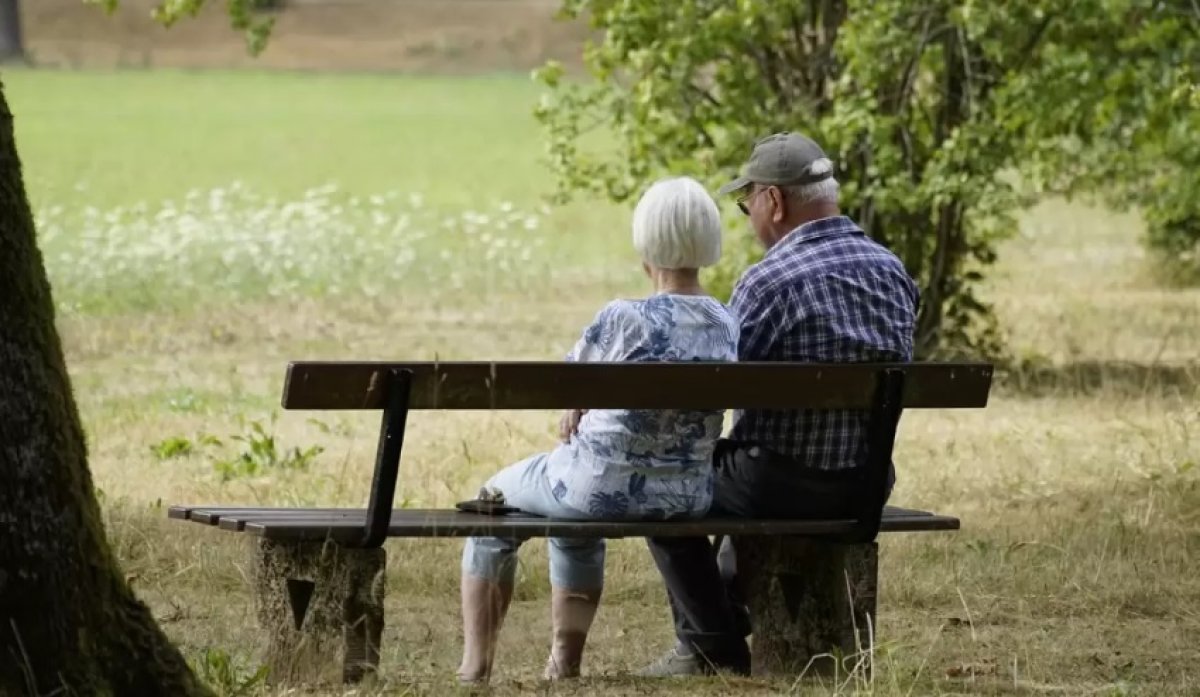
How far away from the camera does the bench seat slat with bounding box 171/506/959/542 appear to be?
570cm

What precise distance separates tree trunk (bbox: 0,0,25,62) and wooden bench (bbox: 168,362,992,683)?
58.8m

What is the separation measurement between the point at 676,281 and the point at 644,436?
1.36 feet

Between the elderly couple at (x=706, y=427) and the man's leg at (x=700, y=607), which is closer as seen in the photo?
the elderly couple at (x=706, y=427)

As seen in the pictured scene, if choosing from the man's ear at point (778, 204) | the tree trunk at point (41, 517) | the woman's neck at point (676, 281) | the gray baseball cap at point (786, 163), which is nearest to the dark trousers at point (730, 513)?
the woman's neck at point (676, 281)

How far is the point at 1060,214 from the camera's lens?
34688 millimetres

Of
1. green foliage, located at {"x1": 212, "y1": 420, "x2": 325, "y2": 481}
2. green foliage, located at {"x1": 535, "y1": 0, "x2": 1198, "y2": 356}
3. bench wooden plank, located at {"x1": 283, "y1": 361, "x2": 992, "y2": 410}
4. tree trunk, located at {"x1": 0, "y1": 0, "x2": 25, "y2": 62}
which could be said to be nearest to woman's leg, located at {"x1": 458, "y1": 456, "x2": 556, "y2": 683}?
bench wooden plank, located at {"x1": 283, "y1": 361, "x2": 992, "y2": 410}

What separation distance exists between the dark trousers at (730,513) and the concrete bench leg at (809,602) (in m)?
0.09

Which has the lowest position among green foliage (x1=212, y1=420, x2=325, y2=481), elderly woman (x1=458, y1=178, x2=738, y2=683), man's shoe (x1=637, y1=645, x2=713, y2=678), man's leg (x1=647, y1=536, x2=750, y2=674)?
green foliage (x1=212, y1=420, x2=325, y2=481)

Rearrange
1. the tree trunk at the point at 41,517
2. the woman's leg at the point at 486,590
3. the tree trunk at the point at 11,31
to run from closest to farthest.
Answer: the tree trunk at the point at 41,517 → the woman's leg at the point at 486,590 → the tree trunk at the point at 11,31

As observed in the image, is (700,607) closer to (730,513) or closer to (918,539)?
(730,513)

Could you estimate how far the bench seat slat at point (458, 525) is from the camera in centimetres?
570

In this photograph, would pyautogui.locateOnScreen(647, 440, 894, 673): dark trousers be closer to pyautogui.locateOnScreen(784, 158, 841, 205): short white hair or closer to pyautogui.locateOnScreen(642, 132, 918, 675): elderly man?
pyautogui.locateOnScreen(642, 132, 918, 675): elderly man

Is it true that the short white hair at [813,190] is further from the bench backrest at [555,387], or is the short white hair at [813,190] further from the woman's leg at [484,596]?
the woman's leg at [484,596]

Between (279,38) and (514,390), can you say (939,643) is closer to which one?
(514,390)
